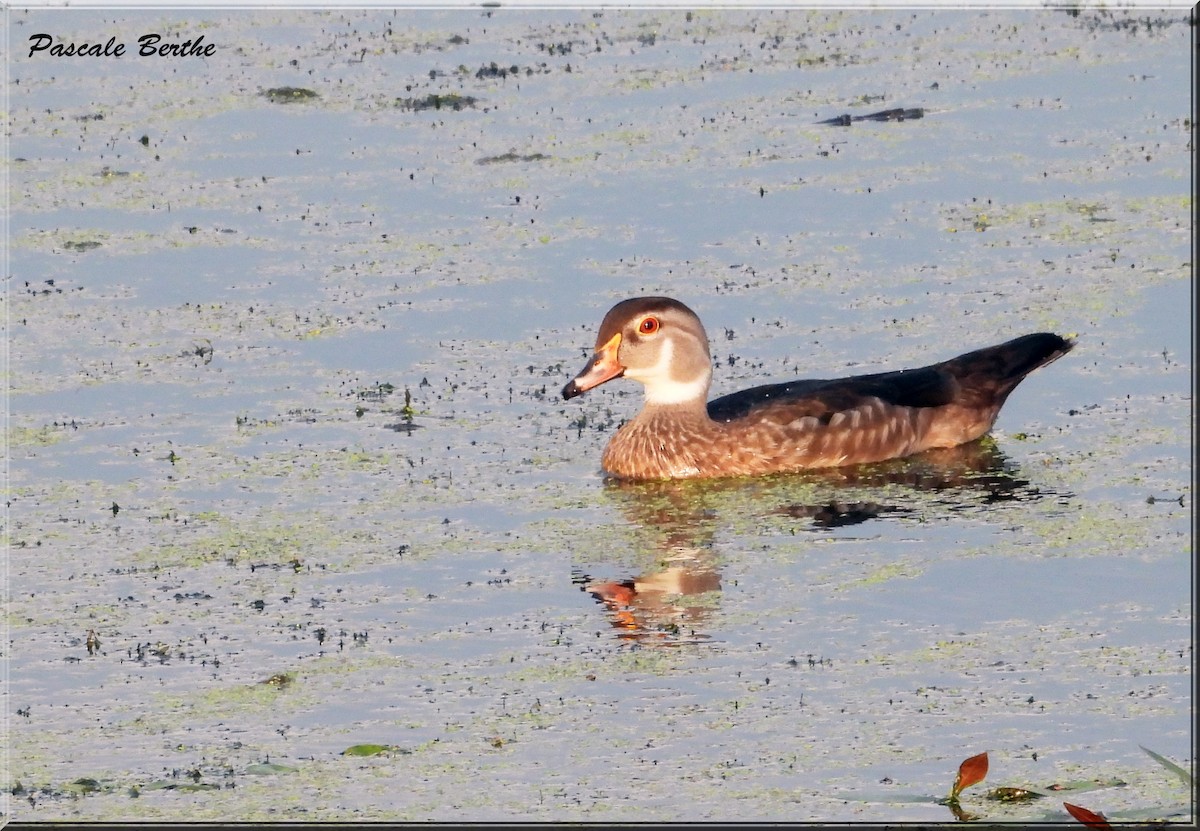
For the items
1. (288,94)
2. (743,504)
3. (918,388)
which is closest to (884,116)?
(288,94)

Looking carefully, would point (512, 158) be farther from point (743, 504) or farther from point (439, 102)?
point (743, 504)

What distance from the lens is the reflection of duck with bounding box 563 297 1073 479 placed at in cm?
1316

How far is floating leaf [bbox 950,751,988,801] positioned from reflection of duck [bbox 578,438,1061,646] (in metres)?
2.68

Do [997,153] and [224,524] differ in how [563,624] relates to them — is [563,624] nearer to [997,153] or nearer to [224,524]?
[224,524]

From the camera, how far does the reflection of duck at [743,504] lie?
35.1 ft

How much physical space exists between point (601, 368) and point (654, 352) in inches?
13.6

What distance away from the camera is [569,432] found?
45.4 ft

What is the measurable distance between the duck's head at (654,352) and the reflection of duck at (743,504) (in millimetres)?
731

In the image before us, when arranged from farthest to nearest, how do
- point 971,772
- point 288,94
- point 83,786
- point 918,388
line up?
point 288,94 → point 918,388 → point 83,786 → point 971,772

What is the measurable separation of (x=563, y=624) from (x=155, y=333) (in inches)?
266

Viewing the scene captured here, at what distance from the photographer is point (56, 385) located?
587 inches

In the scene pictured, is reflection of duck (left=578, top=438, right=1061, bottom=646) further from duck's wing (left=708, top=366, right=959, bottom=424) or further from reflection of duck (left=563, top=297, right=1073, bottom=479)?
duck's wing (left=708, top=366, right=959, bottom=424)

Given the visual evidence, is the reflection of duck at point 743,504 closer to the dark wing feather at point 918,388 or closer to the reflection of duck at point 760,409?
the reflection of duck at point 760,409

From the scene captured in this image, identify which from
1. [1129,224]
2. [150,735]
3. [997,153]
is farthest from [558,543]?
[997,153]
